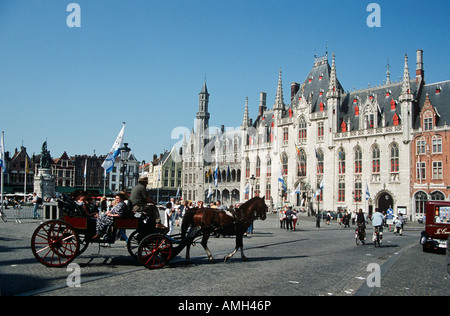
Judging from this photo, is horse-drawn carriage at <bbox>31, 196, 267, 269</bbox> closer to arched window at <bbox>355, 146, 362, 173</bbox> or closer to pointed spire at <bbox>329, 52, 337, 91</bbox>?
arched window at <bbox>355, 146, 362, 173</bbox>

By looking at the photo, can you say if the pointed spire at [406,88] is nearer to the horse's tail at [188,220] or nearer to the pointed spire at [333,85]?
the pointed spire at [333,85]

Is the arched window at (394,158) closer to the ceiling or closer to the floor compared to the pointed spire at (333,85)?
closer to the floor

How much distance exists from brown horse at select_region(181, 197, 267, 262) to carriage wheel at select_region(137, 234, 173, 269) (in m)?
1.03

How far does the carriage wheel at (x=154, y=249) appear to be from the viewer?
9078 mm

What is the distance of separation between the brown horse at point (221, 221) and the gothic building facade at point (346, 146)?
25127mm

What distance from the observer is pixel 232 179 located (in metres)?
69.4

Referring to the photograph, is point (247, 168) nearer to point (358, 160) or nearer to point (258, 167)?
point (258, 167)

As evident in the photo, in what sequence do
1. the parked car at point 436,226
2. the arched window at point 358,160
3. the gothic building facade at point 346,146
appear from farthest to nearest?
the arched window at point 358,160, the gothic building facade at point 346,146, the parked car at point 436,226

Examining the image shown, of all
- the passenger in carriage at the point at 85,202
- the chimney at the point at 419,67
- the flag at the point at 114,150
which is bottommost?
the passenger in carriage at the point at 85,202

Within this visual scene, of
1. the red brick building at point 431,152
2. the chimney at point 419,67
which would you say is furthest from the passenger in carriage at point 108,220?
the chimney at point 419,67

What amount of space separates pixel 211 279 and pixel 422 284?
4.62 m

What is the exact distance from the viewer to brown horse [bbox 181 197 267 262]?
35.2ft

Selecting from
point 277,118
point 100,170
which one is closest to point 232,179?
point 277,118
